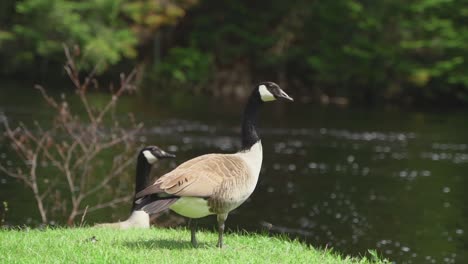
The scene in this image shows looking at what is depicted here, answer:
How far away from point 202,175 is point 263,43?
168 feet

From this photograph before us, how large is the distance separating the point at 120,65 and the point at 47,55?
6.28 metres

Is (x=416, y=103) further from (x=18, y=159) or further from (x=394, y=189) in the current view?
(x=18, y=159)

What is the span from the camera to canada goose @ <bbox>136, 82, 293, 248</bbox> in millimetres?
8078

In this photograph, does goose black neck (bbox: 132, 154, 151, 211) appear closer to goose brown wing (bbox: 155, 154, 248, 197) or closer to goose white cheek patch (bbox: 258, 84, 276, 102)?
goose brown wing (bbox: 155, 154, 248, 197)

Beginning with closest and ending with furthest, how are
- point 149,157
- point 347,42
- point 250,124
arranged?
point 250,124
point 149,157
point 347,42

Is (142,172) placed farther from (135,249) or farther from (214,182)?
(214,182)

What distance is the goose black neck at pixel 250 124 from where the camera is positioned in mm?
9203

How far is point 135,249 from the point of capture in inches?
329

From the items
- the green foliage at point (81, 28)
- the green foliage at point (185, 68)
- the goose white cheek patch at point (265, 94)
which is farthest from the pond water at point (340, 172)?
the green foliage at point (185, 68)

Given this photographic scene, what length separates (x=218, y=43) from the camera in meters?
60.3

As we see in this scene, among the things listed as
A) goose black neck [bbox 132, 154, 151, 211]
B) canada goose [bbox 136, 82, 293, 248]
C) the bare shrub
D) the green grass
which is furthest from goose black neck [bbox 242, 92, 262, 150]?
the bare shrub

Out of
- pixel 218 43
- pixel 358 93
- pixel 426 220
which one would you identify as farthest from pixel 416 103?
pixel 426 220

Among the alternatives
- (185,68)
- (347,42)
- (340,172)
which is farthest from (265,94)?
(185,68)

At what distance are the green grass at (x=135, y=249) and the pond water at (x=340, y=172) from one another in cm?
387
